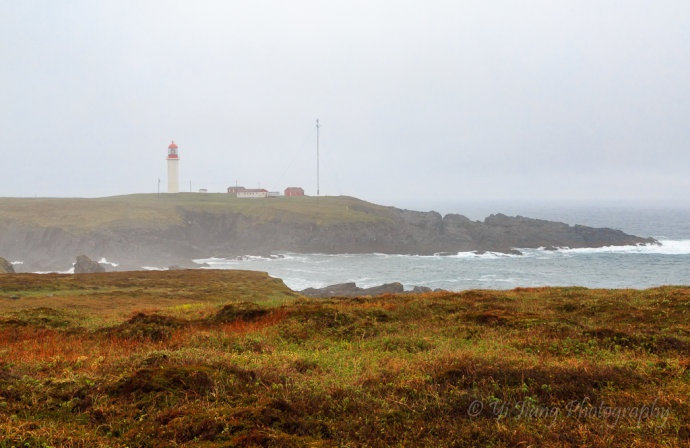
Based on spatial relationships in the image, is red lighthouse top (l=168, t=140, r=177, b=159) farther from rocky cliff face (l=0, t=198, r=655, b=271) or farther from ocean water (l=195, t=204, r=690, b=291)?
ocean water (l=195, t=204, r=690, b=291)

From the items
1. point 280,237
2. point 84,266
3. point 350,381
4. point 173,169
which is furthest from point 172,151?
point 350,381

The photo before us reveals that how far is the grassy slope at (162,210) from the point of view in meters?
99.6

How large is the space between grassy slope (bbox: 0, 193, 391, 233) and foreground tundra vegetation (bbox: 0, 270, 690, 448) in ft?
296

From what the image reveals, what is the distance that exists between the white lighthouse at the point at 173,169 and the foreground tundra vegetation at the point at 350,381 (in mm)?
129102

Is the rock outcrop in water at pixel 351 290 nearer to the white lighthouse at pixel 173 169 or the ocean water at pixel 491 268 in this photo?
the ocean water at pixel 491 268

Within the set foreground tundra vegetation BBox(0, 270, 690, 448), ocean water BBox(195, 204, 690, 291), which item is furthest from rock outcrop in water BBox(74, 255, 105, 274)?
foreground tundra vegetation BBox(0, 270, 690, 448)

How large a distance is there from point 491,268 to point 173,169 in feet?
342

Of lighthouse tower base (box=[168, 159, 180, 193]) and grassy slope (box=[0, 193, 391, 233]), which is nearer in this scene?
grassy slope (box=[0, 193, 391, 233])

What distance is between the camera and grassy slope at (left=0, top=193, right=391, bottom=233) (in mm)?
99625

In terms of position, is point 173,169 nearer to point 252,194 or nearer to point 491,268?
point 252,194

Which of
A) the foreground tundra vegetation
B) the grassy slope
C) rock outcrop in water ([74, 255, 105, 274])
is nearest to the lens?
the foreground tundra vegetation

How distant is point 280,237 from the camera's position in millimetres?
106188

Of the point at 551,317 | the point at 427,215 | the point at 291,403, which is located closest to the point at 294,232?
the point at 427,215

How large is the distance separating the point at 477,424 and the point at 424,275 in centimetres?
6821
